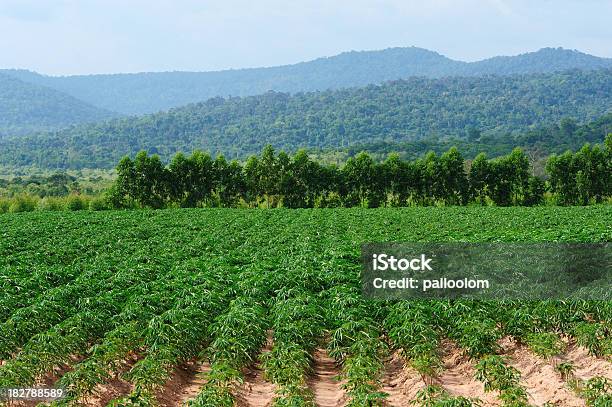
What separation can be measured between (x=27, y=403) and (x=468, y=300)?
8.52 m

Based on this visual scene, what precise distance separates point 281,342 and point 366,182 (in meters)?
49.6

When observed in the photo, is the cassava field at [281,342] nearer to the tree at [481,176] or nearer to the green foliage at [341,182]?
the green foliage at [341,182]

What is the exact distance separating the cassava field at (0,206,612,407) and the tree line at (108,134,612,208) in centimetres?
4178

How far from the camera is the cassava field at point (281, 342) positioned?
9.36 m

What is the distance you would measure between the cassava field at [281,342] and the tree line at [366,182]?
41784mm

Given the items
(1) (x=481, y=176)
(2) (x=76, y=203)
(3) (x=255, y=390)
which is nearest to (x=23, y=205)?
(2) (x=76, y=203)

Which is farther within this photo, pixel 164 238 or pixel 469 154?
pixel 469 154

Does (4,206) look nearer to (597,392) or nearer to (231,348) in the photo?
(231,348)

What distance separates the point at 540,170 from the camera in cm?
10600

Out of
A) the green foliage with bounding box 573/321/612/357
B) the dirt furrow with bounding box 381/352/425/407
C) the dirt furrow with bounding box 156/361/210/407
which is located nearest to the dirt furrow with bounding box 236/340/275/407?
the dirt furrow with bounding box 156/361/210/407

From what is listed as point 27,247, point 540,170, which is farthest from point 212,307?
point 540,170

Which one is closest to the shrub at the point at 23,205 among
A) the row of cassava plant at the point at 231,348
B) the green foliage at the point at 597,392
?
the row of cassava plant at the point at 231,348

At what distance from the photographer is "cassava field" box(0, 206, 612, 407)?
30.7ft

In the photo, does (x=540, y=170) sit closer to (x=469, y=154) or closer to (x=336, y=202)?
(x=469, y=154)
